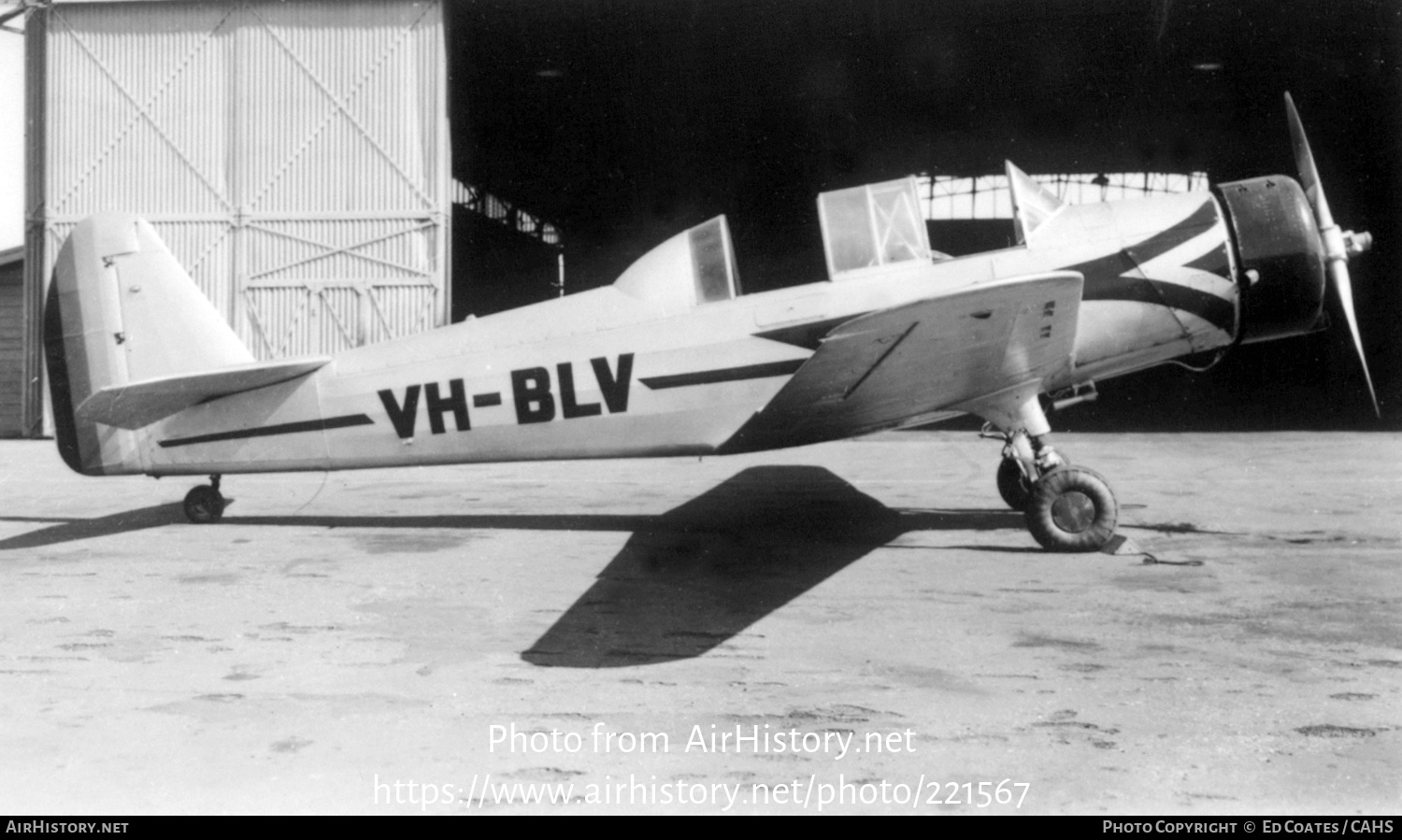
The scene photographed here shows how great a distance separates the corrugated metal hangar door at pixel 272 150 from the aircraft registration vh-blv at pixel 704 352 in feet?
25.6

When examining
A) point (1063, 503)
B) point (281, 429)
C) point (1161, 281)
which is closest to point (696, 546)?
point (1063, 503)

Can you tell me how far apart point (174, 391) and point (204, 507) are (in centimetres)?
135

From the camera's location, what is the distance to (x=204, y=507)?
8.41 metres

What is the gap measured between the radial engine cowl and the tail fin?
7209mm

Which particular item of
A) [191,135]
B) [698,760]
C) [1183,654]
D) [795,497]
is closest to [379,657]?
[698,760]

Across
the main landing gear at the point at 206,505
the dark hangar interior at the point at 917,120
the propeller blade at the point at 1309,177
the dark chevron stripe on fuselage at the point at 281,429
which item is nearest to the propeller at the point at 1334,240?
the propeller blade at the point at 1309,177

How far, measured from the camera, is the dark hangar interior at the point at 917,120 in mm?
16891

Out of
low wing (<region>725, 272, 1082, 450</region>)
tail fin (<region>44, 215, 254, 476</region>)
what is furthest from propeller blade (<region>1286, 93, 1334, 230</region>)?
tail fin (<region>44, 215, 254, 476</region>)

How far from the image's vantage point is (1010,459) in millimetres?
8062

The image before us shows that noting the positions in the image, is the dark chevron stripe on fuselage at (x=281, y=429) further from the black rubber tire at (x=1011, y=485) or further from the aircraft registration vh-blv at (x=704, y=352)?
the black rubber tire at (x=1011, y=485)

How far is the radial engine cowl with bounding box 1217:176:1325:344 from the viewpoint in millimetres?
6586

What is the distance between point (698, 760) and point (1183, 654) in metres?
2.43

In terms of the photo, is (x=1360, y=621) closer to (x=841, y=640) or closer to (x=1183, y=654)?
(x=1183, y=654)

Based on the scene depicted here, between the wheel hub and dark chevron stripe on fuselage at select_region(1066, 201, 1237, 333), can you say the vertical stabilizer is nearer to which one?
dark chevron stripe on fuselage at select_region(1066, 201, 1237, 333)
